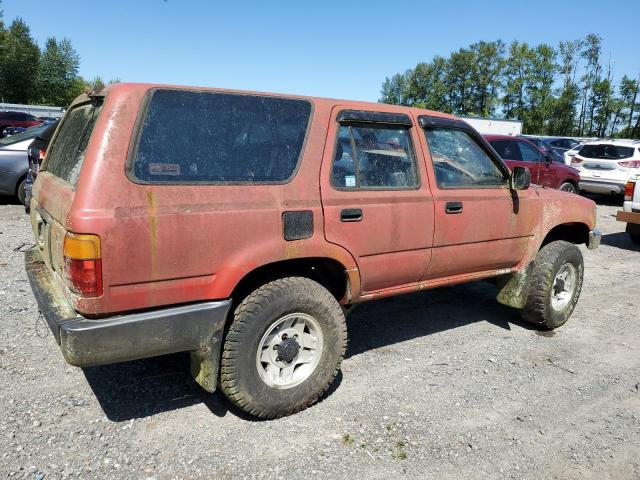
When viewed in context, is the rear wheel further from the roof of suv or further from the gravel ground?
the roof of suv

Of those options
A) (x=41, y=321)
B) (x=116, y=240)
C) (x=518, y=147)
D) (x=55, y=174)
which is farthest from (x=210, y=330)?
(x=518, y=147)

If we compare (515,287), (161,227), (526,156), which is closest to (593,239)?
(515,287)

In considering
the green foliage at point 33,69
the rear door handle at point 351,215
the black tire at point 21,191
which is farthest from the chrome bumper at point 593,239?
the green foliage at point 33,69

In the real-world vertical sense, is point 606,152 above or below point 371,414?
above

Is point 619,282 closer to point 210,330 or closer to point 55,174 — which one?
point 210,330

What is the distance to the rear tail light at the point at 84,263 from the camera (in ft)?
8.36

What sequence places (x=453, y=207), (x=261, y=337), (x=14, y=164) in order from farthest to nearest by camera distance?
(x=14, y=164) → (x=453, y=207) → (x=261, y=337)

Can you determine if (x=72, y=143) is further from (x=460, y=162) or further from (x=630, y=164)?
(x=630, y=164)

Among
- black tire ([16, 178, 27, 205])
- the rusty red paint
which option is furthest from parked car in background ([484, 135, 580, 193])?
black tire ([16, 178, 27, 205])

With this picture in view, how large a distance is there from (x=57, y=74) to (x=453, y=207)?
2888 inches

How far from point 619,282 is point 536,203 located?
3.31 metres

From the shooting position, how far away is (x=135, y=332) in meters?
2.70

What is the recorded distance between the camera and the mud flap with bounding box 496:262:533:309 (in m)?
4.63

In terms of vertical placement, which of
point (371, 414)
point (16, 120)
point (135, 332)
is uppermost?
point (16, 120)
